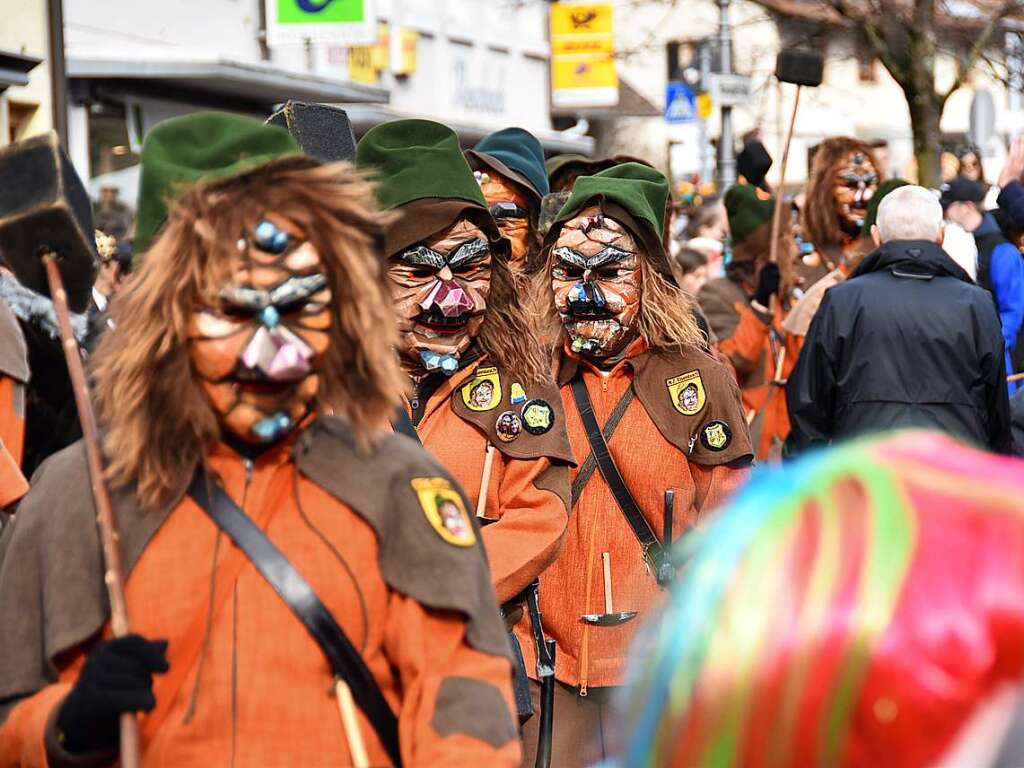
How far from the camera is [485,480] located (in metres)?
5.65

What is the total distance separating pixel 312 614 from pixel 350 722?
0.18 meters

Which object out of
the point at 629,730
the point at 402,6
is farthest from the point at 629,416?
the point at 402,6

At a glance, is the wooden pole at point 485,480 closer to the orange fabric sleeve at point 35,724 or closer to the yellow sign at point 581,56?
the orange fabric sleeve at point 35,724

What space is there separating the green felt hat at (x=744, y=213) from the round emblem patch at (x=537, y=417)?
21.5 feet

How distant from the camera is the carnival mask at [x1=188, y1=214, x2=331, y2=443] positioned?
3232mm

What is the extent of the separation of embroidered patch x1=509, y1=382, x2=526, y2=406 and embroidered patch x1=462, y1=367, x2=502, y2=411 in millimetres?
36

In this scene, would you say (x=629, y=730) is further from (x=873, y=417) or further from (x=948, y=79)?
(x=948, y=79)

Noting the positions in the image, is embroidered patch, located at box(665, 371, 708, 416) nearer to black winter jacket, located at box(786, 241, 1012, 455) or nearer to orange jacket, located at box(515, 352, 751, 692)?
orange jacket, located at box(515, 352, 751, 692)

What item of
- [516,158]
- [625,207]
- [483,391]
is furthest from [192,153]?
[516,158]

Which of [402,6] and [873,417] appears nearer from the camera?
[873,417]

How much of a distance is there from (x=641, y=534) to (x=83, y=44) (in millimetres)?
14073

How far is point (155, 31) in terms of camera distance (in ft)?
68.0

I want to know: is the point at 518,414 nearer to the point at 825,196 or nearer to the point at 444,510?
the point at 444,510

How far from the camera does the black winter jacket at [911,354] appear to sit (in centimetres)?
773
